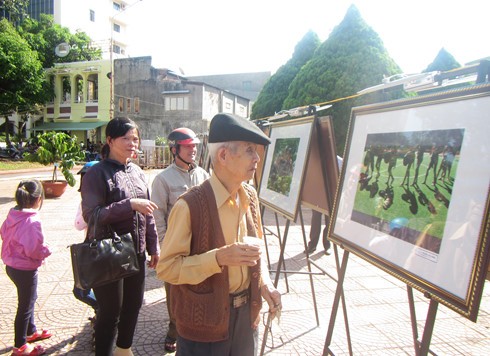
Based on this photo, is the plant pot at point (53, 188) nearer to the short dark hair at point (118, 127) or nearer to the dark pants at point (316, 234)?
the dark pants at point (316, 234)

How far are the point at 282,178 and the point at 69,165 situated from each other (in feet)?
25.9

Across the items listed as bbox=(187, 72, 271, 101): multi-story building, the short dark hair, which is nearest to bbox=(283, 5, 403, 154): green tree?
the short dark hair

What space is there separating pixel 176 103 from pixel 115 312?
90.1ft

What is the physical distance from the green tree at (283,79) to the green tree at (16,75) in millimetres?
21858

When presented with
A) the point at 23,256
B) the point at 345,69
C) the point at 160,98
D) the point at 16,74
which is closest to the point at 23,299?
the point at 23,256

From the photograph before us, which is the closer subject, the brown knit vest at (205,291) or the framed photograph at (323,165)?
the brown knit vest at (205,291)

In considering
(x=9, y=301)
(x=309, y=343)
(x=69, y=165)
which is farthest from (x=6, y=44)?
(x=309, y=343)

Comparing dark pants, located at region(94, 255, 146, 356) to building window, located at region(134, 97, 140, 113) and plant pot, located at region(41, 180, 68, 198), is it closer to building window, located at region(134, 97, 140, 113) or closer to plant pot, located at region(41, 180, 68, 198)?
plant pot, located at region(41, 180, 68, 198)

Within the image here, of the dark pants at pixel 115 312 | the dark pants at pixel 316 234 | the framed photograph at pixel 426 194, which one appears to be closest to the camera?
the framed photograph at pixel 426 194

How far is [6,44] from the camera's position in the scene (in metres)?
26.0

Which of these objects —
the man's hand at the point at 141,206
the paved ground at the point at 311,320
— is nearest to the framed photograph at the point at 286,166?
the paved ground at the point at 311,320

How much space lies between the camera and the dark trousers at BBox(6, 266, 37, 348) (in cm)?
254

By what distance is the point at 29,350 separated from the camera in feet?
8.31

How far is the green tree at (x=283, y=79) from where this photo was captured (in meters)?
13.7
